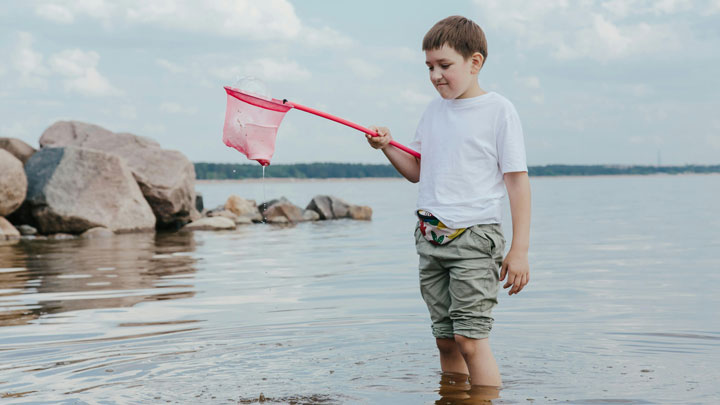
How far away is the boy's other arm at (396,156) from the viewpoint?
13.3ft

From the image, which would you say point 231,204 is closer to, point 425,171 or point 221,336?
point 221,336

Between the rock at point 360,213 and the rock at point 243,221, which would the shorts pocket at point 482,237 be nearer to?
the rock at point 243,221

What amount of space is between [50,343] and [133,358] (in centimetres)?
93

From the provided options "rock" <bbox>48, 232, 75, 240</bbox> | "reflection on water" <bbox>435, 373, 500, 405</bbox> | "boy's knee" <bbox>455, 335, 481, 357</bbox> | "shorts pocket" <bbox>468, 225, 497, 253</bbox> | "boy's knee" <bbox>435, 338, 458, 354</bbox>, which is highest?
"shorts pocket" <bbox>468, 225, 497, 253</bbox>

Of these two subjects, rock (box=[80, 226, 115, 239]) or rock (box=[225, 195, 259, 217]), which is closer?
rock (box=[80, 226, 115, 239])

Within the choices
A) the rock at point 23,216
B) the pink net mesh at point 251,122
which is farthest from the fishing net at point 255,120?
the rock at point 23,216

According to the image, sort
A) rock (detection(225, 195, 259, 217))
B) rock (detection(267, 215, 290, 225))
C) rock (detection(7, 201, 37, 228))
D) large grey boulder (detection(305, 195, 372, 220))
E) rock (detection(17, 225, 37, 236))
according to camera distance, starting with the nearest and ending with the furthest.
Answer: rock (detection(17, 225, 37, 236)) < rock (detection(7, 201, 37, 228)) < rock (detection(267, 215, 290, 225)) < large grey boulder (detection(305, 195, 372, 220)) < rock (detection(225, 195, 259, 217))

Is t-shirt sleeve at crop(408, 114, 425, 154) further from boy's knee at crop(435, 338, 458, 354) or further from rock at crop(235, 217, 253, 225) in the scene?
rock at crop(235, 217, 253, 225)

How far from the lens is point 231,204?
78.2ft

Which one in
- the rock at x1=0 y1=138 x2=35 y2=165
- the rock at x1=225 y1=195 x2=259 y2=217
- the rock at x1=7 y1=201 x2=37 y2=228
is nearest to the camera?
the rock at x1=7 y1=201 x2=37 y2=228

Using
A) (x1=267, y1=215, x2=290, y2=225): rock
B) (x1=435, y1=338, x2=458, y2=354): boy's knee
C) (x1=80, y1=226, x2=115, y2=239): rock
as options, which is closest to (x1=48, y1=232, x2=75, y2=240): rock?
(x1=80, y1=226, x2=115, y2=239): rock

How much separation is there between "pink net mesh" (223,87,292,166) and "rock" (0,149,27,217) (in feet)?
42.8

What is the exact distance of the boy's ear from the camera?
3.86 metres

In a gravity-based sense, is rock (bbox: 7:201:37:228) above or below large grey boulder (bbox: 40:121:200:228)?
below
